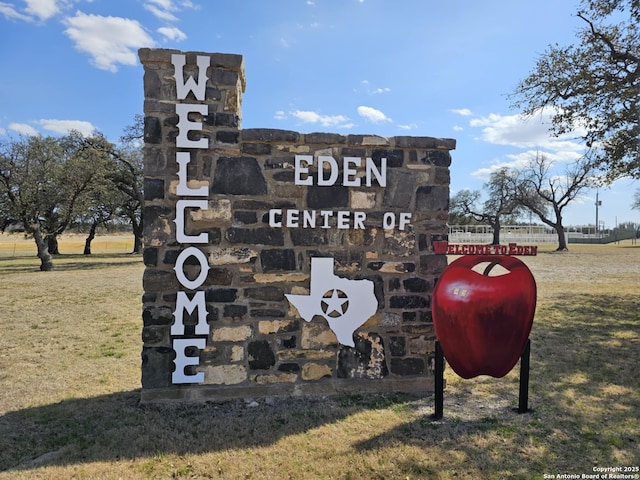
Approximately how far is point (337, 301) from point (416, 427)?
1.36m

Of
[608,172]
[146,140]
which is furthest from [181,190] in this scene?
[608,172]

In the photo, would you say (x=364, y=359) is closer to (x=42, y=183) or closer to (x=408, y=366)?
(x=408, y=366)

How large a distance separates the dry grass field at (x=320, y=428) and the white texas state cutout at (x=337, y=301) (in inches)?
28.7

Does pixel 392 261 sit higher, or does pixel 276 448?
pixel 392 261

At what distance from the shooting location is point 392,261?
15.1ft

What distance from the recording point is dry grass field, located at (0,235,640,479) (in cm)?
318

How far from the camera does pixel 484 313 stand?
155 inches

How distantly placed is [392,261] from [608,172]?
9411mm

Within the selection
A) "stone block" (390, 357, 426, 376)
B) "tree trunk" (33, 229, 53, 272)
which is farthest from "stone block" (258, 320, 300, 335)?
"tree trunk" (33, 229, 53, 272)

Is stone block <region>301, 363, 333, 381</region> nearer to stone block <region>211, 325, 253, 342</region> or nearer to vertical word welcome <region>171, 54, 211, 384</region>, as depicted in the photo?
stone block <region>211, 325, 253, 342</region>

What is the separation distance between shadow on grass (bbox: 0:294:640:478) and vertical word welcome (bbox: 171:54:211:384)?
20.0 inches

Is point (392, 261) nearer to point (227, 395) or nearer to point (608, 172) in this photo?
point (227, 395)

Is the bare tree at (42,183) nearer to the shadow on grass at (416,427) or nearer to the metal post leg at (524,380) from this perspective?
the shadow on grass at (416,427)

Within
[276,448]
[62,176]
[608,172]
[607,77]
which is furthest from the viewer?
[62,176]
